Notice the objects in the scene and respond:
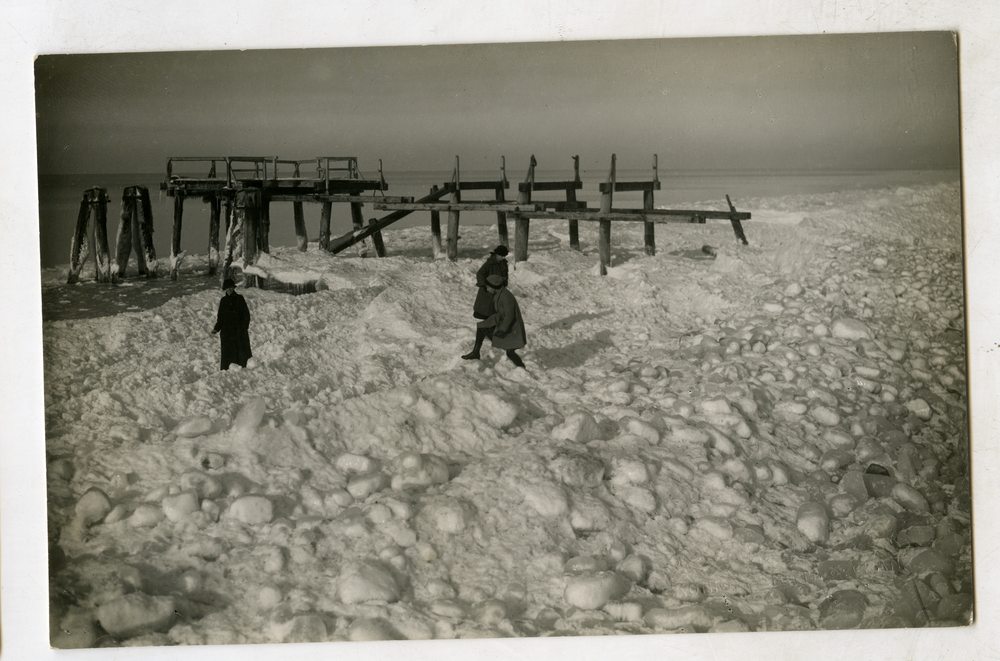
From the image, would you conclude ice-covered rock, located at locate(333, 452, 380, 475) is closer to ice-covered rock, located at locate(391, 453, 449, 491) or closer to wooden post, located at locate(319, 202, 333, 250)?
ice-covered rock, located at locate(391, 453, 449, 491)

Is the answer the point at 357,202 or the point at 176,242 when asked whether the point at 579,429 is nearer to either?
the point at 357,202

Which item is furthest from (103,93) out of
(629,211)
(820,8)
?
(820,8)

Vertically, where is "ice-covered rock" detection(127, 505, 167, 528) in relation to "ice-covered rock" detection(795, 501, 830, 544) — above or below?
above

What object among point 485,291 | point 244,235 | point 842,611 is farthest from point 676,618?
point 244,235

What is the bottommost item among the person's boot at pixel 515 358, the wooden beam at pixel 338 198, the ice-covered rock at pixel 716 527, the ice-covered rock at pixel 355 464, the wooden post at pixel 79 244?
the ice-covered rock at pixel 716 527

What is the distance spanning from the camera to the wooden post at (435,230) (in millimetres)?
3379

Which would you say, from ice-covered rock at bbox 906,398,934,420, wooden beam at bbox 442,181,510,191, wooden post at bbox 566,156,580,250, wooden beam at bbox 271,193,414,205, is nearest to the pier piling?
wooden beam at bbox 271,193,414,205

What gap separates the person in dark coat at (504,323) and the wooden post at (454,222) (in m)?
0.26

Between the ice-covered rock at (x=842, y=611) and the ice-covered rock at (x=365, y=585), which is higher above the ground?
the ice-covered rock at (x=365, y=585)

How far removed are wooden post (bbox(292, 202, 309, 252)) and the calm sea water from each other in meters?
0.02

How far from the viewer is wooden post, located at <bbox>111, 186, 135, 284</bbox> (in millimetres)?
3292

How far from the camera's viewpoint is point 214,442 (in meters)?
3.06

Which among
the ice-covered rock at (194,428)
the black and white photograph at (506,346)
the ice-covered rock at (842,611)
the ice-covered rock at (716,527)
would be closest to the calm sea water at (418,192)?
the black and white photograph at (506,346)

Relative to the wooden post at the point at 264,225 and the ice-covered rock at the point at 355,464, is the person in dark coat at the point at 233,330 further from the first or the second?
the ice-covered rock at the point at 355,464
